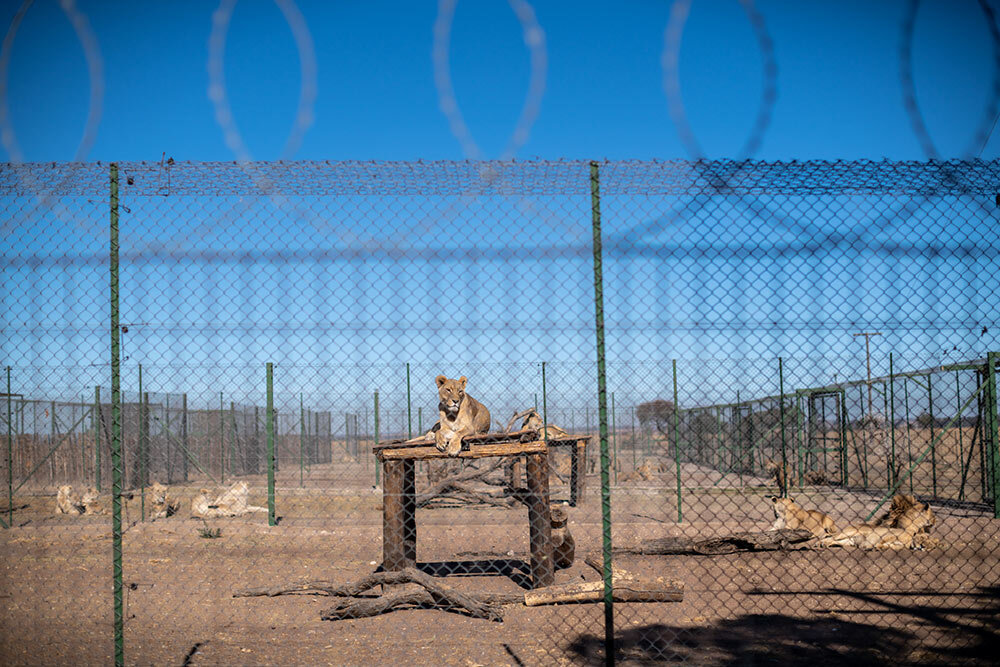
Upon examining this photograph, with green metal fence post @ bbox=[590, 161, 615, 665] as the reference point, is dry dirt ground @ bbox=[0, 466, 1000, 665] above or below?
below

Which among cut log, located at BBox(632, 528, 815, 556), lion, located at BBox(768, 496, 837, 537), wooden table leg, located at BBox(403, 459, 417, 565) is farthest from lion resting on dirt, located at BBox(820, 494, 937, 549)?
wooden table leg, located at BBox(403, 459, 417, 565)

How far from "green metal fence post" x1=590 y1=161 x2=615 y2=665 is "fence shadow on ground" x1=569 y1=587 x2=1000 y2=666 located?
1.01m

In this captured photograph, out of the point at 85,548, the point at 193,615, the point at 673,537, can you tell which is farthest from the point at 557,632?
the point at 85,548

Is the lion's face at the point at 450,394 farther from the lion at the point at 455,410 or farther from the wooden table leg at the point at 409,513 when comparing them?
the wooden table leg at the point at 409,513

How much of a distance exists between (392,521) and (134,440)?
1390 centimetres

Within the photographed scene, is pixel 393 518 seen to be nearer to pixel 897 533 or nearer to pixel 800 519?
pixel 800 519

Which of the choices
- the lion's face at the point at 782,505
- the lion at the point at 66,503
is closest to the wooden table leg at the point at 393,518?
the lion's face at the point at 782,505

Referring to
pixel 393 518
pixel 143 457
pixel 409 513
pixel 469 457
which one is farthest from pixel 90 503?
pixel 469 457

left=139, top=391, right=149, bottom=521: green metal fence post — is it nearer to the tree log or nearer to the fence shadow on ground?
the tree log

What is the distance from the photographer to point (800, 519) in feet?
32.8

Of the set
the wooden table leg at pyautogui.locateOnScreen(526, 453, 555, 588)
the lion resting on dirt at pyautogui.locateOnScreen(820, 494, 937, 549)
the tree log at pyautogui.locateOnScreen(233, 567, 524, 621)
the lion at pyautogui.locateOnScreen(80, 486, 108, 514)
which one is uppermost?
the wooden table leg at pyautogui.locateOnScreen(526, 453, 555, 588)

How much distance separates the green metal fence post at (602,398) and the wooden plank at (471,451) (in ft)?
9.24

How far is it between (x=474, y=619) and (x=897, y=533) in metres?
5.93

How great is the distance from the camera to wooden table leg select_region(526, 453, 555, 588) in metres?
6.56
